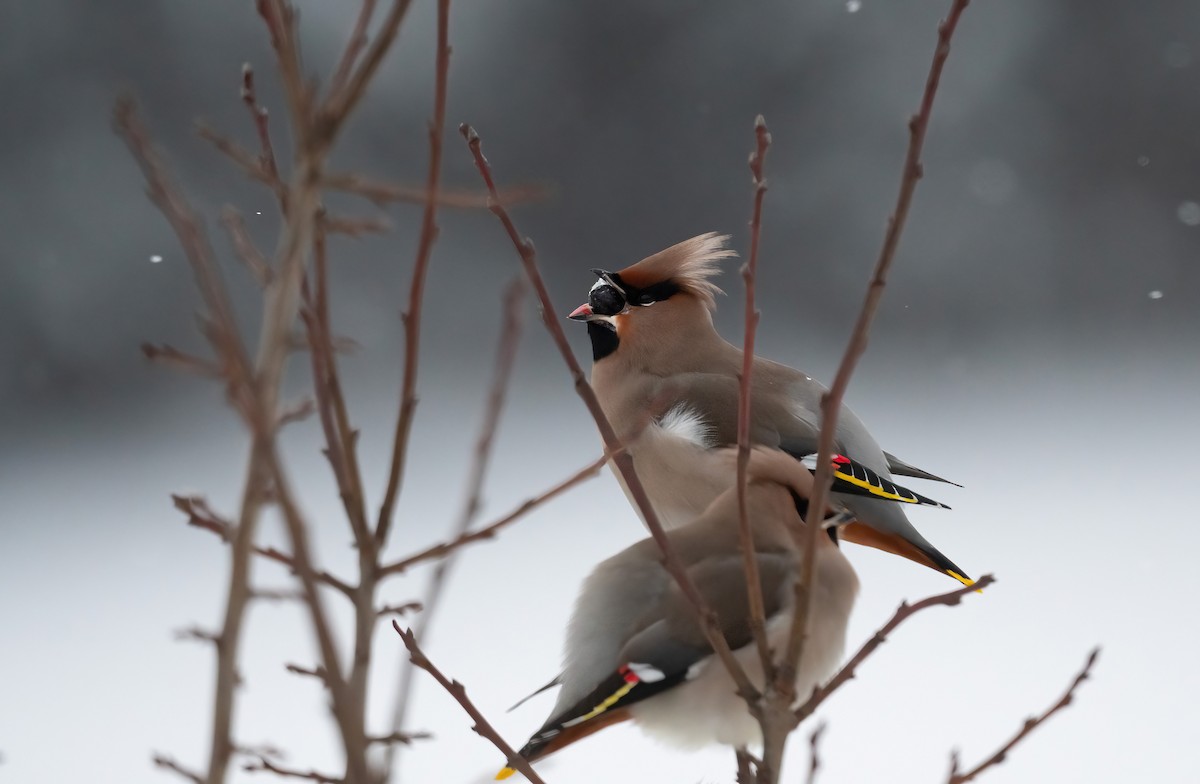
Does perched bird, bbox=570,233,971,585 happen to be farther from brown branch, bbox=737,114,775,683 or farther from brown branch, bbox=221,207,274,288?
brown branch, bbox=221,207,274,288

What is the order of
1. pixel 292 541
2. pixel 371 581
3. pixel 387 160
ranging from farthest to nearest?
pixel 387 160, pixel 371 581, pixel 292 541

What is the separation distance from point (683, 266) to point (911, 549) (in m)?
0.36

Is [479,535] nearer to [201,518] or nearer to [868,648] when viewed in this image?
[201,518]

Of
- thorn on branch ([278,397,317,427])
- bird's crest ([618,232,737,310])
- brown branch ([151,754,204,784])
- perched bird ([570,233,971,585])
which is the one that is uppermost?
bird's crest ([618,232,737,310])

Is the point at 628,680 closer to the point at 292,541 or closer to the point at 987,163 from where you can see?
the point at 292,541

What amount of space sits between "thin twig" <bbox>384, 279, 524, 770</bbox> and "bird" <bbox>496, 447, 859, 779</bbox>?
0.87 feet

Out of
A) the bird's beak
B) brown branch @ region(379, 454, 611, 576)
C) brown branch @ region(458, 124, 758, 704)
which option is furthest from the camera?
the bird's beak

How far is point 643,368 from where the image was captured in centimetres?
136

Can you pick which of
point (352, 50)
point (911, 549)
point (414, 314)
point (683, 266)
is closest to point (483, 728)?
point (414, 314)

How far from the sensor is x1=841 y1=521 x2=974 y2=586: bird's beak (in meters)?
1.12

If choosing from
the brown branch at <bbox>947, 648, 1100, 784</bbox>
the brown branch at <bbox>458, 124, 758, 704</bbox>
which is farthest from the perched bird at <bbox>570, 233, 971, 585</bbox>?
the brown branch at <bbox>458, 124, 758, 704</bbox>

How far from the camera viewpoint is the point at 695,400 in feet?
4.25

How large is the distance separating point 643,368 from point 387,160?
8.20 feet

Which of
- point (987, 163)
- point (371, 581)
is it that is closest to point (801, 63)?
point (987, 163)
